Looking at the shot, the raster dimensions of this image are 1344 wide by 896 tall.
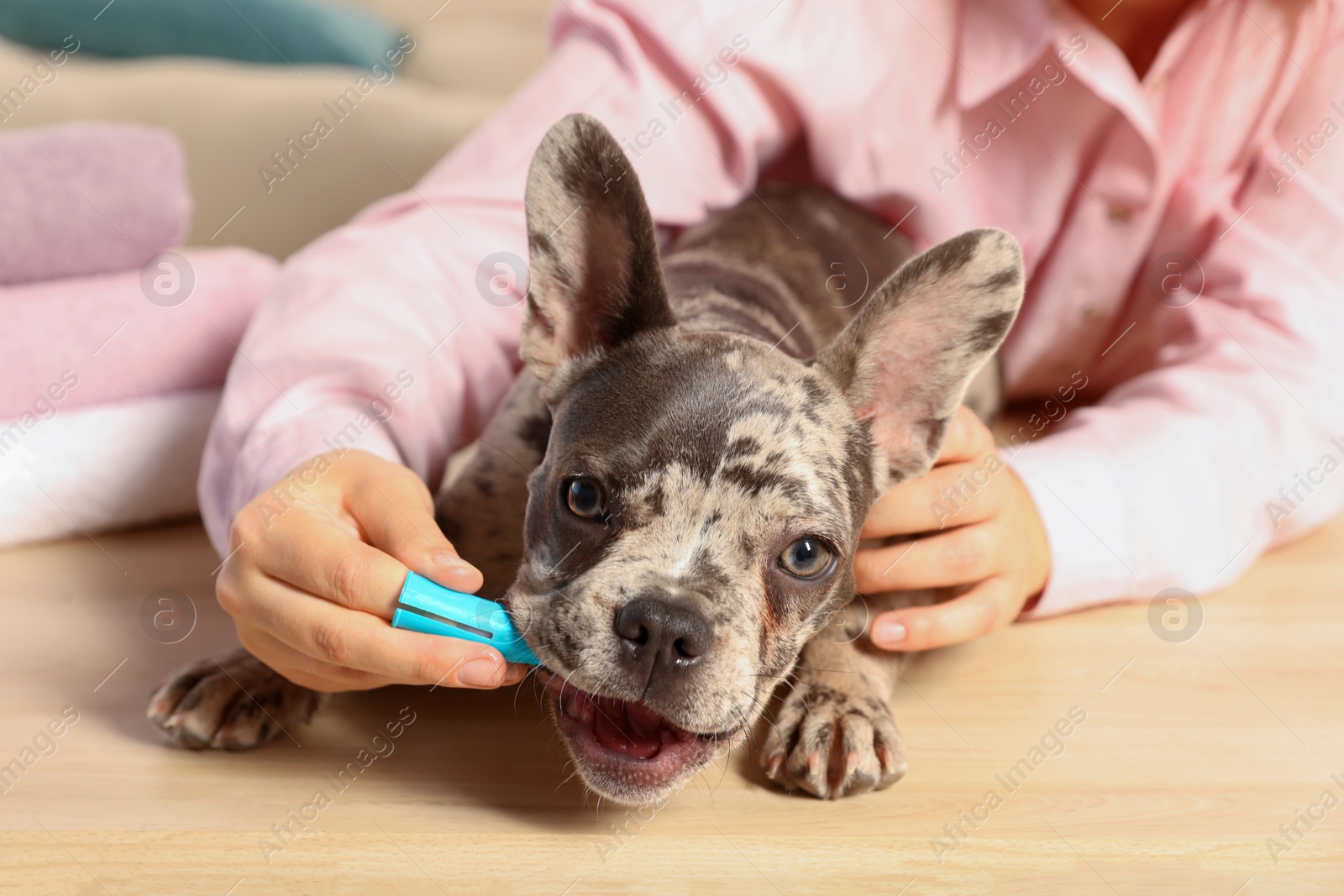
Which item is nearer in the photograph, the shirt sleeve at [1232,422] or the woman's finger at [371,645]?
the woman's finger at [371,645]

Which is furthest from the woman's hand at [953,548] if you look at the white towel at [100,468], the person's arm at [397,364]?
the white towel at [100,468]

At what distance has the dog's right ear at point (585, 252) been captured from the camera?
1.73m

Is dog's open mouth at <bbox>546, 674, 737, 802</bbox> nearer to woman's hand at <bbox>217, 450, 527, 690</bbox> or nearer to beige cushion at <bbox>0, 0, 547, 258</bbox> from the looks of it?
woman's hand at <bbox>217, 450, 527, 690</bbox>

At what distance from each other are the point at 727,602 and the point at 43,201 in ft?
7.50

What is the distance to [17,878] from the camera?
5.09 feet

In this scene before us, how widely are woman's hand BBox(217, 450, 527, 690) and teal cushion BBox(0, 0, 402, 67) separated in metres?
3.49

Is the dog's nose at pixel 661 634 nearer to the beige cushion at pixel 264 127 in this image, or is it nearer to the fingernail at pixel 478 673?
the fingernail at pixel 478 673

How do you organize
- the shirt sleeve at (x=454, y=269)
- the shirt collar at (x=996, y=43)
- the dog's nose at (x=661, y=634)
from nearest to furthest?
the dog's nose at (x=661, y=634), the shirt sleeve at (x=454, y=269), the shirt collar at (x=996, y=43)

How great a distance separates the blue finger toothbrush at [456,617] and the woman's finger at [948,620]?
26.4 inches

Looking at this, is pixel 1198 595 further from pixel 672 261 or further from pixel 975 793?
pixel 672 261

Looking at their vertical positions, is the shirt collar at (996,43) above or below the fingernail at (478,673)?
above

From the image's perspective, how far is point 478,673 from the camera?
62.6 inches

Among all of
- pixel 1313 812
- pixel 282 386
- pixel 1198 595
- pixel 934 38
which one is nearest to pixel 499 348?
pixel 282 386

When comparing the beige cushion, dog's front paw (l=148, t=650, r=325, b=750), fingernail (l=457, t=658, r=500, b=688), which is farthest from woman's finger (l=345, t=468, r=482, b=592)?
the beige cushion
